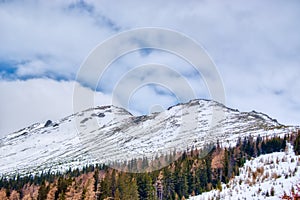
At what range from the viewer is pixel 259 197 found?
82.5ft

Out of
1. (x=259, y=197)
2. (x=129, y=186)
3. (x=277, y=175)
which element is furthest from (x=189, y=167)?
(x=259, y=197)

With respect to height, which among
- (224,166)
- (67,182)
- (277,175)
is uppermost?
(224,166)

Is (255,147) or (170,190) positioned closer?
(170,190)

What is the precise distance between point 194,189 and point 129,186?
1717 cm

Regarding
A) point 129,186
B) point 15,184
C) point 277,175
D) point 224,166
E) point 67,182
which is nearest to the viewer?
point 277,175

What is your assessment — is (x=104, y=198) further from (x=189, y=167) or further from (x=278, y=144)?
(x=278, y=144)

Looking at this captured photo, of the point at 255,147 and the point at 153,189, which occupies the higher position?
the point at 255,147

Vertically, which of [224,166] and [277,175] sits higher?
[224,166]

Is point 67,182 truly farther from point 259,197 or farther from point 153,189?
point 259,197

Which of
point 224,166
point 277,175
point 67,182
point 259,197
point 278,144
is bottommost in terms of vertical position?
point 259,197

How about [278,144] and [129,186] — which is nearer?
[129,186]

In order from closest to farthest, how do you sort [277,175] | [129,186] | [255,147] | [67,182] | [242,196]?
[242,196]
[277,175]
[67,182]
[129,186]
[255,147]

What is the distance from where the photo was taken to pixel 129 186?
7038 centimetres

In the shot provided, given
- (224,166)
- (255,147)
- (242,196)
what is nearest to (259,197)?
(242,196)
